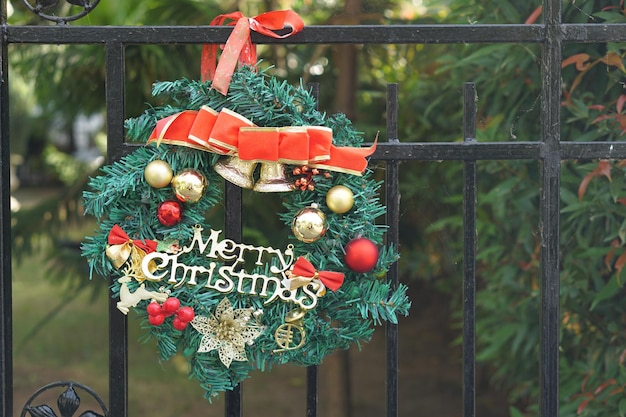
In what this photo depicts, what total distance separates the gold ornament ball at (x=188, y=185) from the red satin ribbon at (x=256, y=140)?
58 millimetres

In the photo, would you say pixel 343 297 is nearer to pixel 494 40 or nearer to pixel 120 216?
pixel 120 216

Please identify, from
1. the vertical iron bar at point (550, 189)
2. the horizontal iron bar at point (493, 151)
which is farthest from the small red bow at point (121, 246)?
the vertical iron bar at point (550, 189)

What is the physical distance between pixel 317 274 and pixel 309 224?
0.11 m

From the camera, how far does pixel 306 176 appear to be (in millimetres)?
1577

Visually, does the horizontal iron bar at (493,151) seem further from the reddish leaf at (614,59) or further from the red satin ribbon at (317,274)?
the reddish leaf at (614,59)

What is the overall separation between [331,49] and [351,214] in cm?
245

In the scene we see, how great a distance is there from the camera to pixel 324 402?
15.7 feet

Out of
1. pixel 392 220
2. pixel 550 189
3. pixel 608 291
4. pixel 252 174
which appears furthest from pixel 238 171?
pixel 608 291

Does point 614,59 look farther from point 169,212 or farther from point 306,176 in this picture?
point 169,212

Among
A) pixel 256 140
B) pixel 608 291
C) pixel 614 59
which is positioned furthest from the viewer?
pixel 608 291

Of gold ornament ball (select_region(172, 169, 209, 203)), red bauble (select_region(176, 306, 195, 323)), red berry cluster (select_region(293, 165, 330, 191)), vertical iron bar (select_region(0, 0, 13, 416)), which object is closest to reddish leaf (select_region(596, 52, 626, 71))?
red berry cluster (select_region(293, 165, 330, 191))

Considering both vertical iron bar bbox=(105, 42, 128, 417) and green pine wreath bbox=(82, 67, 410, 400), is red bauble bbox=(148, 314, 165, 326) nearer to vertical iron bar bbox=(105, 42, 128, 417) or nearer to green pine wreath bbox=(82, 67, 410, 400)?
green pine wreath bbox=(82, 67, 410, 400)

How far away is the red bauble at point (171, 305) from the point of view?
1.55 m

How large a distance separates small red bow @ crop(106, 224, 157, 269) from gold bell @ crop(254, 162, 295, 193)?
10.0 inches
